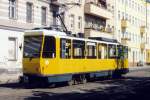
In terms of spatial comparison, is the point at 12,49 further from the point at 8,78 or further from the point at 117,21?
the point at 117,21

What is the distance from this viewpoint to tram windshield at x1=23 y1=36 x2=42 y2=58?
2194cm

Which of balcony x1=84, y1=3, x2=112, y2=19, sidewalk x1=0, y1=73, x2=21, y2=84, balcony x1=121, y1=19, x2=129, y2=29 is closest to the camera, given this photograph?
sidewalk x1=0, y1=73, x2=21, y2=84

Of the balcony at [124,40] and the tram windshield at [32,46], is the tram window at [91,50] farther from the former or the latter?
the balcony at [124,40]

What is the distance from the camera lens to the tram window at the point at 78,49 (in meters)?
24.2

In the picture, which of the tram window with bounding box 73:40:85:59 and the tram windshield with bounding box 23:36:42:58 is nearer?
the tram windshield with bounding box 23:36:42:58

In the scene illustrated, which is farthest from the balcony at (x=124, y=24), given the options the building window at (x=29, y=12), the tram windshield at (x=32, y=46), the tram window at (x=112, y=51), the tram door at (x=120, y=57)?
the tram windshield at (x=32, y=46)

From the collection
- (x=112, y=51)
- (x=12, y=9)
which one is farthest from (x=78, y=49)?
(x=12, y=9)

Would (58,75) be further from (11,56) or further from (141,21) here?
(141,21)

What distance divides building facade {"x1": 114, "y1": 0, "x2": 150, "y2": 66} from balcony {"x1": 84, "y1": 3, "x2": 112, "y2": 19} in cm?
764

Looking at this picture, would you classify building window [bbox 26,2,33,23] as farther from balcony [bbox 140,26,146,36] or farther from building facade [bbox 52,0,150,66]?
balcony [bbox 140,26,146,36]

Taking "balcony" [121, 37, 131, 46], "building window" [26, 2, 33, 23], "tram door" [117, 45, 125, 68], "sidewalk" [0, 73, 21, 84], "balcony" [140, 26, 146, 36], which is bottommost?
"sidewalk" [0, 73, 21, 84]

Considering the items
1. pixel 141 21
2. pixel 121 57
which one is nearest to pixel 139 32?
pixel 141 21

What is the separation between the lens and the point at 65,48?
907 inches

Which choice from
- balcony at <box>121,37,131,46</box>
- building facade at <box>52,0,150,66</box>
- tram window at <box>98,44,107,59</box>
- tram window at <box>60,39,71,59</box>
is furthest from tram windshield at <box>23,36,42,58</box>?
balcony at <box>121,37,131,46</box>
